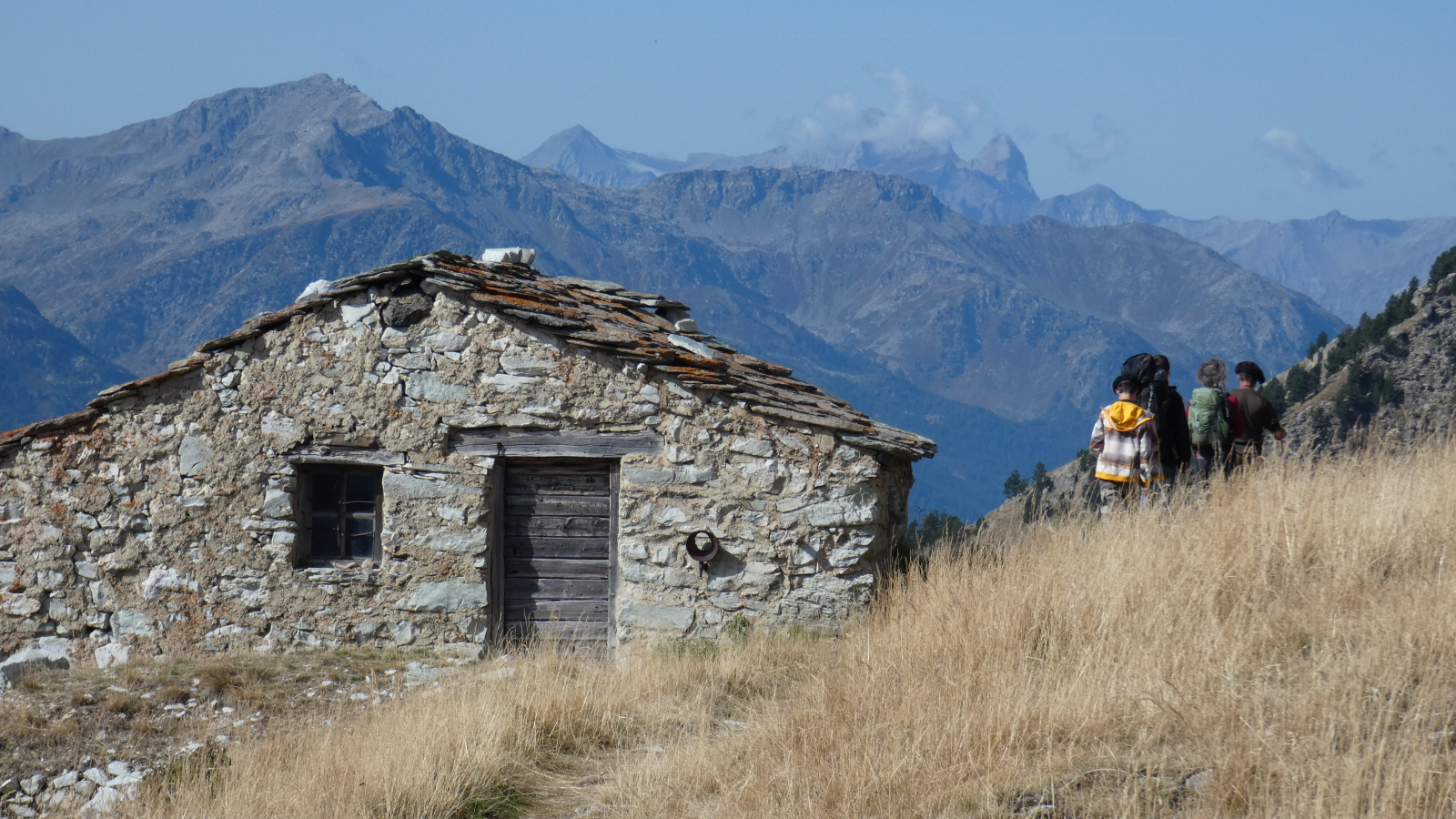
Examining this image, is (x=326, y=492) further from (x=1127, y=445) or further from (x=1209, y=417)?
(x=1209, y=417)

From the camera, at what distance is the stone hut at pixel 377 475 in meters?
9.41

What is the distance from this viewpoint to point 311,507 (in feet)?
32.8

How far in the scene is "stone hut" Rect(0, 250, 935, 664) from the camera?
30.9ft

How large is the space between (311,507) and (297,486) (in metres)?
0.34

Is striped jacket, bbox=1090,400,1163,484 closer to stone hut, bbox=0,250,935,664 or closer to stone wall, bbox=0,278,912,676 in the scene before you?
stone hut, bbox=0,250,935,664

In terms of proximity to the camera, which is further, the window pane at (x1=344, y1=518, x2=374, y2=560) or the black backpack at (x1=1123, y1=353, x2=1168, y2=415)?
the window pane at (x1=344, y1=518, x2=374, y2=560)

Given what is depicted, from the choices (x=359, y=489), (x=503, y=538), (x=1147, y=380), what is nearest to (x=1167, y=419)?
(x=1147, y=380)

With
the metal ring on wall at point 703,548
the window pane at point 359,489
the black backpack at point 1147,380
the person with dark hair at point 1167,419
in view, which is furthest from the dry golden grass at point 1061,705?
the window pane at point 359,489

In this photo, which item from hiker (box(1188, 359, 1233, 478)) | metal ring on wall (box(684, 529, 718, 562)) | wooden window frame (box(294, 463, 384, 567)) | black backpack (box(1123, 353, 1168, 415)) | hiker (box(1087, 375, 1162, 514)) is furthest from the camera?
wooden window frame (box(294, 463, 384, 567))

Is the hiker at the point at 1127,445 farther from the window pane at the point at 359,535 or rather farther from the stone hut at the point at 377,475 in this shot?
the window pane at the point at 359,535

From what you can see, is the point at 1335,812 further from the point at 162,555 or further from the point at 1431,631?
the point at 162,555

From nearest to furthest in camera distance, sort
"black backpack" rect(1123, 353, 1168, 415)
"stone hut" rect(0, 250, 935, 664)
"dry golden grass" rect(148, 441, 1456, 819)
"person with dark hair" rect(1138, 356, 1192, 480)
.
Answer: "dry golden grass" rect(148, 441, 1456, 819) < "black backpack" rect(1123, 353, 1168, 415) < "person with dark hair" rect(1138, 356, 1192, 480) < "stone hut" rect(0, 250, 935, 664)

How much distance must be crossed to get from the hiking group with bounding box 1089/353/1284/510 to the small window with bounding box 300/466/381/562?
6124mm

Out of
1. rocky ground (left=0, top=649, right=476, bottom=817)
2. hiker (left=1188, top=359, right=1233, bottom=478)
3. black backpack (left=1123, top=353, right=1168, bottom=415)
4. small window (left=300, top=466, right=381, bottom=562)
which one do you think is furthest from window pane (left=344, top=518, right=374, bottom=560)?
hiker (left=1188, top=359, right=1233, bottom=478)
